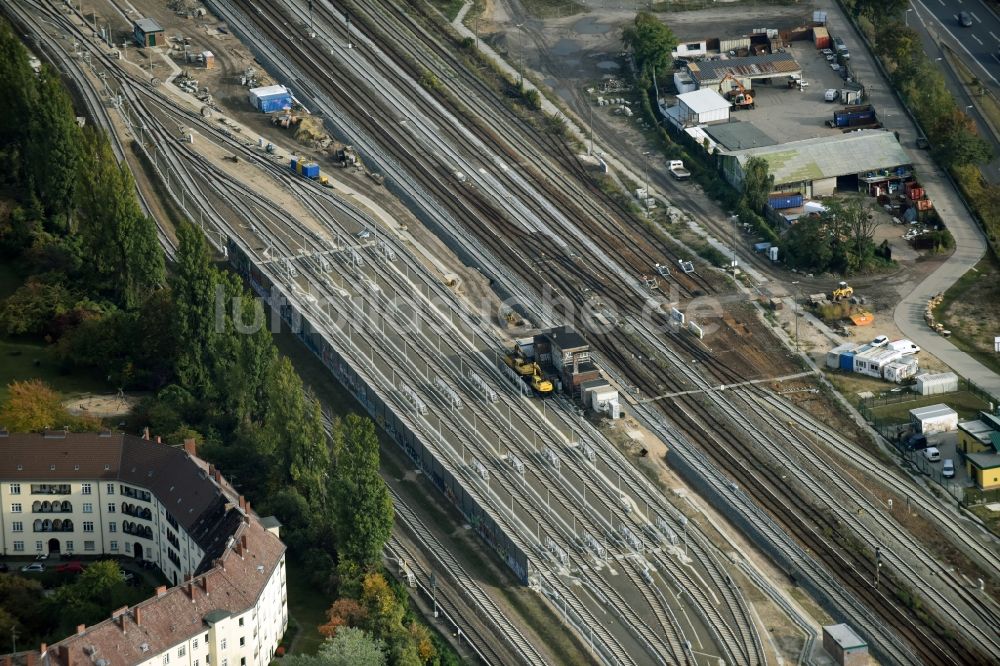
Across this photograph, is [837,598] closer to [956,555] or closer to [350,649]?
[956,555]

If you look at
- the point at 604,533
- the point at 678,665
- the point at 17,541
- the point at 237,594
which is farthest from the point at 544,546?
the point at 17,541

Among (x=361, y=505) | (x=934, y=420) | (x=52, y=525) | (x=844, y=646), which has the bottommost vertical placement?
(x=52, y=525)

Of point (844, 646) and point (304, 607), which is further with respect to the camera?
point (304, 607)

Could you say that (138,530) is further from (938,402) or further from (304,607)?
(938,402)

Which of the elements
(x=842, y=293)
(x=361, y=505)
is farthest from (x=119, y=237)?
(x=842, y=293)

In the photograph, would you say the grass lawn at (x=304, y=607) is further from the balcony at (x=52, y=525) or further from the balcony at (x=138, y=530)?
the balcony at (x=52, y=525)

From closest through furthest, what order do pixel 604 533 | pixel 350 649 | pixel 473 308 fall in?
pixel 350 649
pixel 604 533
pixel 473 308

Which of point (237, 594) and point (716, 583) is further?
point (716, 583)
